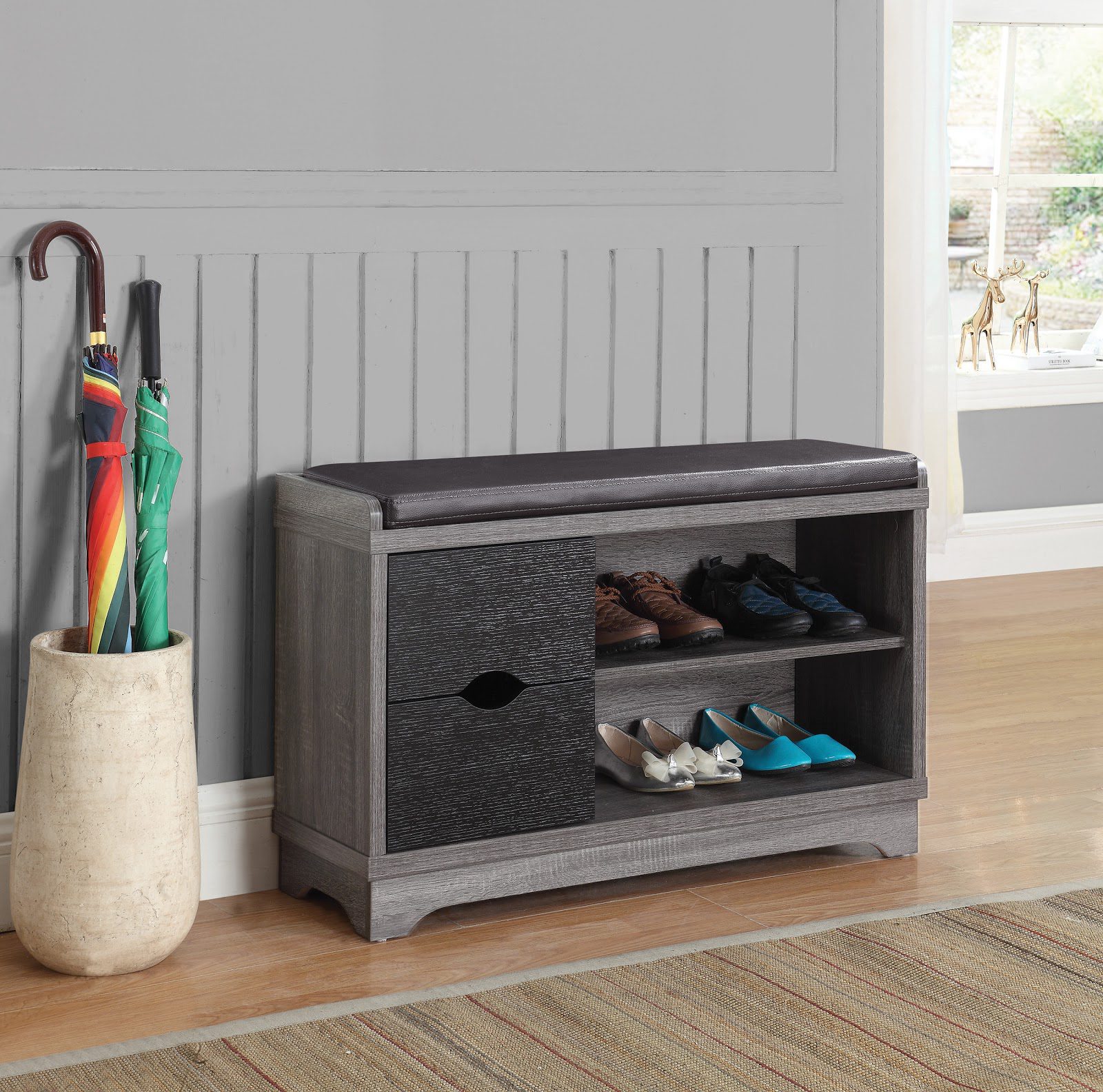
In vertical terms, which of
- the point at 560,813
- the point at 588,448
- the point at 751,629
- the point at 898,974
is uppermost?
the point at 588,448

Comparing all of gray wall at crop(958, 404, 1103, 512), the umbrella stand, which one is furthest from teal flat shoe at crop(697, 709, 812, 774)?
gray wall at crop(958, 404, 1103, 512)

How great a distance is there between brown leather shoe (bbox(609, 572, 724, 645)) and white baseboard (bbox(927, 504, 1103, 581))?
2.37 metres

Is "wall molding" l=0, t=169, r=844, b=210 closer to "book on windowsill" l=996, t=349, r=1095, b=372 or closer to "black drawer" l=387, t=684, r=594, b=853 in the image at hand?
"black drawer" l=387, t=684, r=594, b=853

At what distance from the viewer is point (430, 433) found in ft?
7.66

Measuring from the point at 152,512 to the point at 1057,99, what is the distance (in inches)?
142

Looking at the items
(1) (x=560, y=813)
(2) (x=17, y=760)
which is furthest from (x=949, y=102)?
(2) (x=17, y=760)

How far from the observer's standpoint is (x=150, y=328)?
2.08 metres

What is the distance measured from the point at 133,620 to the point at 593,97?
105 centimetres

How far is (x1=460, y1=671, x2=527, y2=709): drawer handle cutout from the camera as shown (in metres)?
2.13

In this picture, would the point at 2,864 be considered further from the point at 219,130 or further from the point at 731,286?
the point at 731,286

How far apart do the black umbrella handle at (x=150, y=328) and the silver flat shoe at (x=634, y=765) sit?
827mm

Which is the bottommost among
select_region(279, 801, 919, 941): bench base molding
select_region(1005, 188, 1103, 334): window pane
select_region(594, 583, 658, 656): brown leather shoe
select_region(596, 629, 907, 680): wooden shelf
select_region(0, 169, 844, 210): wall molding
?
select_region(279, 801, 919, 941): bench base molding

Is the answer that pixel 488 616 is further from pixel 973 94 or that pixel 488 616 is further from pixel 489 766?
pixel 973 94

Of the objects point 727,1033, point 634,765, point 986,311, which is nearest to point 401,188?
point 634,765
